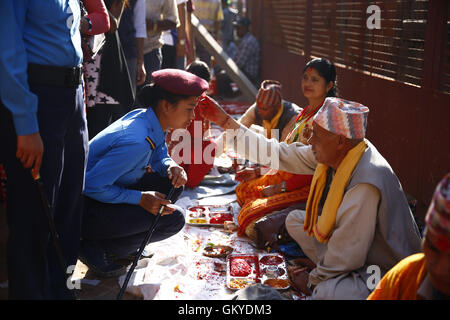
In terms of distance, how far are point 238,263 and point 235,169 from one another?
234cm

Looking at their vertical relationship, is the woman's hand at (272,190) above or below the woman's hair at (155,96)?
below

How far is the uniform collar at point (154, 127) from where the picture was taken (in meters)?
3.42

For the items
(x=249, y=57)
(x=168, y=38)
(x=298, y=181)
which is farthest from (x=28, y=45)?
(x=249, y=57)

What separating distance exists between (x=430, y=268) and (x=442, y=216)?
23 cm

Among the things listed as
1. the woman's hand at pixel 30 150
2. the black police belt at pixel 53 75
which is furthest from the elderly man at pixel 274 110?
the woman's hand at pixel 30 150

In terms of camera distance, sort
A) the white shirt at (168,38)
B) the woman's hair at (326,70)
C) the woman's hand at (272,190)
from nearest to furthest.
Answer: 1. the woman's hand at (272,190)
2. the woman's hair at (326,70)
3. the white shirt at (168,38)

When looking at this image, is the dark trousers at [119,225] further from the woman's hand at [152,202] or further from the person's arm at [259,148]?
the person's arm at [259,148]

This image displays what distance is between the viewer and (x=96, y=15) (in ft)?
10.4

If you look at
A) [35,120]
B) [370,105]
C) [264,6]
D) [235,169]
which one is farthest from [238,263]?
[264,6]

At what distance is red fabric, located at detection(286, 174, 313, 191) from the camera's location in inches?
164

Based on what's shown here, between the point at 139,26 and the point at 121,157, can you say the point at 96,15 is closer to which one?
the point at 121,157

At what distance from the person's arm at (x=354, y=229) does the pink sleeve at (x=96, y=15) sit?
70.9 inches

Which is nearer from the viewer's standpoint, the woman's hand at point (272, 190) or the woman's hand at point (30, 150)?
the woman's hand at point (30, 150)

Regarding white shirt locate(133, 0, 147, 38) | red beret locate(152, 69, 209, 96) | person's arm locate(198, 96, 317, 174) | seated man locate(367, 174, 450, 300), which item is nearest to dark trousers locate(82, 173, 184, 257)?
person's arm locate(198, 96, 317, 174)
